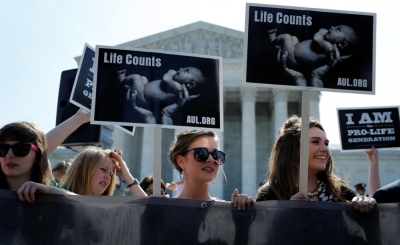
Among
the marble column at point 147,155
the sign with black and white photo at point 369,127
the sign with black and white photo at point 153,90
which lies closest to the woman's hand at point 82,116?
the sign with black and white photo at point 153,90

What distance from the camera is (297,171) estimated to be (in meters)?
4.45

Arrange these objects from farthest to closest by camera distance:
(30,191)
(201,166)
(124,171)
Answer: (124,171) → (201,166) → (30,191)

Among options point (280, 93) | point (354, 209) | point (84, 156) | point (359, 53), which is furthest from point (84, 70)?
point (280, 93)

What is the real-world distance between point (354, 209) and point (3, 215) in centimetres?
245

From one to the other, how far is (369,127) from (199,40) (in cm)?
3585

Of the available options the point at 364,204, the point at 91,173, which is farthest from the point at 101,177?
the point at 364,204

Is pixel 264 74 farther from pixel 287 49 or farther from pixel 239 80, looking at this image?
pixel 239 80

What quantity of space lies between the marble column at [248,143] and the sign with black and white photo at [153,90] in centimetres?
3356

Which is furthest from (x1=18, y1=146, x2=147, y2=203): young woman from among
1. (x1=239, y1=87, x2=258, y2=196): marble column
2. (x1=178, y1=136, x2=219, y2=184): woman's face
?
(x1=239, y1=87, x2=258, y2=196): marble column

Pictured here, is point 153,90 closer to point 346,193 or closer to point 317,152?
point 317,152

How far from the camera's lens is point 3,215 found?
12.2ft

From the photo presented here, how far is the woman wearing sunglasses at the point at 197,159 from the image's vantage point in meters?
4.21

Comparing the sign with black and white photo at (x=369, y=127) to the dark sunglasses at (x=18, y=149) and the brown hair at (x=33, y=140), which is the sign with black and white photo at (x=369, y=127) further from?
the dark sunglasses at (x=18, y=149)

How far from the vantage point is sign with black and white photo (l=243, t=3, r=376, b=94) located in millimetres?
4008
